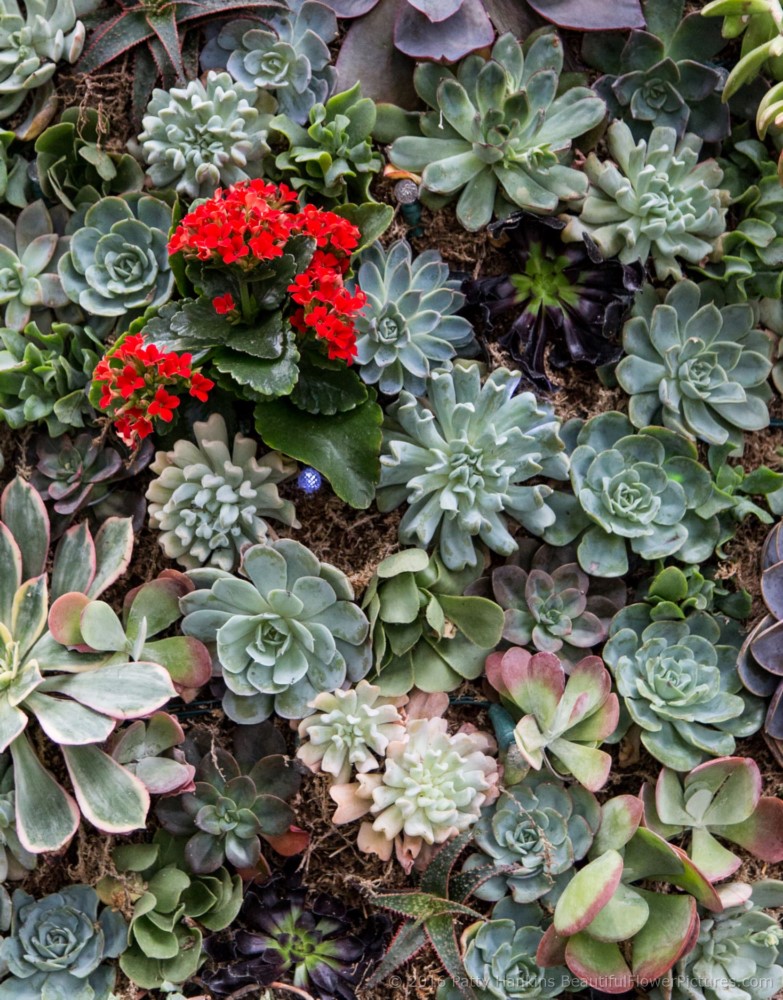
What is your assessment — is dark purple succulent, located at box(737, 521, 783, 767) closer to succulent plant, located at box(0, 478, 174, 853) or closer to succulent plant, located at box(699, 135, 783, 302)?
succulent plant, located at box(699, 135, 783, 302)

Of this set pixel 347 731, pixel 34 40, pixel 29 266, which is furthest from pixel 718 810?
pixel 34 40

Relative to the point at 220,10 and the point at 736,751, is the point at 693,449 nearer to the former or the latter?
the point at 736,751

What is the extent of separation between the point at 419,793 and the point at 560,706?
1.01 ft

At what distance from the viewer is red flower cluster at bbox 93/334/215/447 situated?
1.54m

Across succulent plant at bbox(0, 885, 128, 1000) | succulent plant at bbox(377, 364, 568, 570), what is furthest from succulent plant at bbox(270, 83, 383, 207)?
succulent plant at bbox(0, 885, 128, 1000)

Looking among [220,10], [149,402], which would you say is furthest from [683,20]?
[149,402]

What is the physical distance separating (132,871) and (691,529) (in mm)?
1254

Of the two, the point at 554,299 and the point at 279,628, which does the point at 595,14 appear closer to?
the point at 554,299

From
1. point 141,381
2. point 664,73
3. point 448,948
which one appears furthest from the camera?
point 664,73

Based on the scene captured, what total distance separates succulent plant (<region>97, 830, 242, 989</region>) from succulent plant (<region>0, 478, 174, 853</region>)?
0.48ft

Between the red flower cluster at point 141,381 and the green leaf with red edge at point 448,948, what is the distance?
1.02 m

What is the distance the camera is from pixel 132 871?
1.66 metres

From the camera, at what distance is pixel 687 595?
182cm

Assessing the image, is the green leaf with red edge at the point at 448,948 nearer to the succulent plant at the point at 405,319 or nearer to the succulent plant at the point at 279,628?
the succulent plant at the point at 279,628
